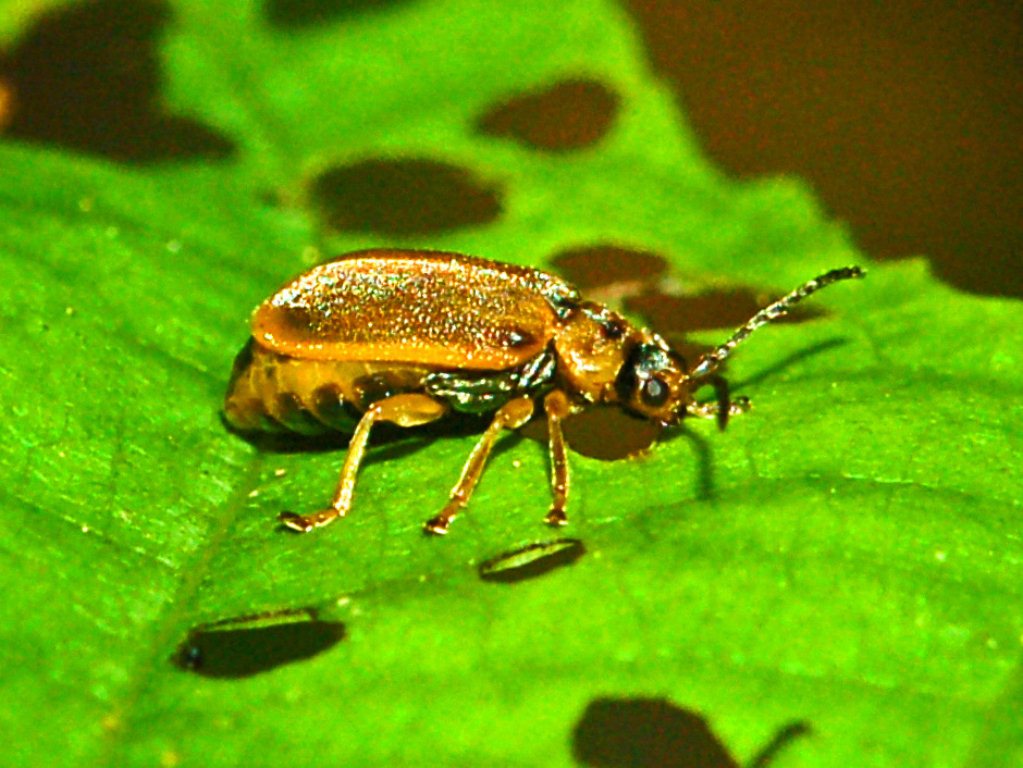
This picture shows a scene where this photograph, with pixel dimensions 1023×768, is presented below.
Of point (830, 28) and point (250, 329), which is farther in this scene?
point (830, 28)

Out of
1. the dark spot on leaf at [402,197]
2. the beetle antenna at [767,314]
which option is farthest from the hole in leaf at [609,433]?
the dark spot on leaf at [402,197]

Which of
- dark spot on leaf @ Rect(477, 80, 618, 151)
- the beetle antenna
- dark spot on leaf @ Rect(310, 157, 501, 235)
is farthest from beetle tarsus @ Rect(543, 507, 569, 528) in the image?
dark spot on leaf @ Rect(477, 80, 618, 151)

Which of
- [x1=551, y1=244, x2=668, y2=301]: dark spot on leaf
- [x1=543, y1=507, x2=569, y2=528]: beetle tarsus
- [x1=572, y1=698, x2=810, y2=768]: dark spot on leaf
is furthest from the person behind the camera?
[x1=551, y1=244, x2=668, y2=301]: dark spot on leaf

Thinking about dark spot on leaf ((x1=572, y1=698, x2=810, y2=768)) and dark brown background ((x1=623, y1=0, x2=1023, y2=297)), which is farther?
dark brown background ((x1=623, y1=0, x2=1023, y2=297))

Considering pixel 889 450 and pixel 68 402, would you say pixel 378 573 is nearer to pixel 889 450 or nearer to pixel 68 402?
pixel 68 402

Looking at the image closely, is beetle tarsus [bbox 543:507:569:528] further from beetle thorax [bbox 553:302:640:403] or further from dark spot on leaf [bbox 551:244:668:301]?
dark spot on leaf [bbox 551:244:668:301]

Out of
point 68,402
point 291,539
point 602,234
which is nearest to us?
point 291,539

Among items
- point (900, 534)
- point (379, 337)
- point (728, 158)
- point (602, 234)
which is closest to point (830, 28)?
point (728, 158)
